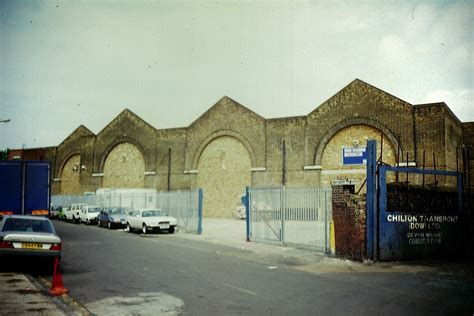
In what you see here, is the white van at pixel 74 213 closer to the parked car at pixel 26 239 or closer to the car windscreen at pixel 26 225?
the car windscreen at pixel 26 225

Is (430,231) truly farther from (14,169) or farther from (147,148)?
(147,148)

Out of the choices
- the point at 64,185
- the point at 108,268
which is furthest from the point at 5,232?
the point at 64,185

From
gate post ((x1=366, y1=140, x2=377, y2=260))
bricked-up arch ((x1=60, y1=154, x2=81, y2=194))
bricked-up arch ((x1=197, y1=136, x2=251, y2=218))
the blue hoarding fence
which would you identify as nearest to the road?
gate post ((x1=366, y1=140, x2=377, y2=260))

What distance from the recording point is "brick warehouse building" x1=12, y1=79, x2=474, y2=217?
3231 cm

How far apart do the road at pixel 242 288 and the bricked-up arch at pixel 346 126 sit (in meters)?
20.7

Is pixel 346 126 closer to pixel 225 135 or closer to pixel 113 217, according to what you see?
pixel 225 135

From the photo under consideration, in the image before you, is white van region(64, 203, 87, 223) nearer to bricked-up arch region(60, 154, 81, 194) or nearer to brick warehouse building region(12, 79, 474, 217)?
brick warehouse building region(12, 79, 474, 217)

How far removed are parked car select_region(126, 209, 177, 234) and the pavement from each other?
4182mm

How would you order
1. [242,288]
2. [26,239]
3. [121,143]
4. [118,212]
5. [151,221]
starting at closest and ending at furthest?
[242,288]
[26,239]
[151,221]
[118,212]
[121,143]

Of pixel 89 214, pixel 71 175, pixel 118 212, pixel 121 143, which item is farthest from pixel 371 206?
pixel 71 175

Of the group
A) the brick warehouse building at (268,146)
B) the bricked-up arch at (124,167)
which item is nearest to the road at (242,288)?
the brick warehouse building at (268,146)

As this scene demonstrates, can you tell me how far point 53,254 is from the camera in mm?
11969

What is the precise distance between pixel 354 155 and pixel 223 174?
12.1 m

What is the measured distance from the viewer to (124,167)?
49531 millimetres
